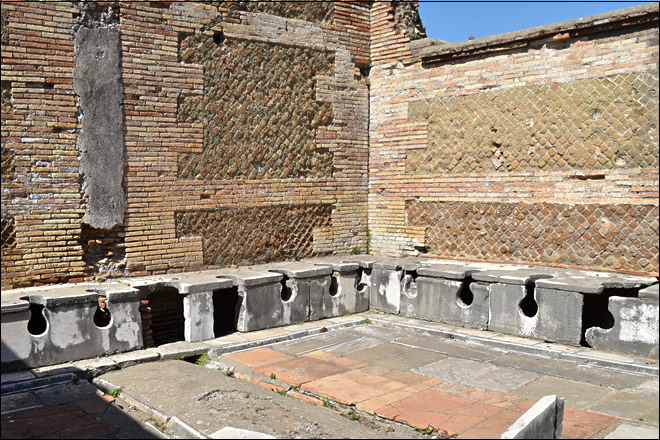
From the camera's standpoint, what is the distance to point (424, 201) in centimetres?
888

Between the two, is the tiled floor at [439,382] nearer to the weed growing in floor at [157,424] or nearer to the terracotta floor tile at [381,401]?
the terracotta floor tile at [381,401]

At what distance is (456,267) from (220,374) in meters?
3.46

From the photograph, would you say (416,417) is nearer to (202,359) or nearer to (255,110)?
(202,359)

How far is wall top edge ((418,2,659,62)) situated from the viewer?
669 cm

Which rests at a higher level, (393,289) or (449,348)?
(393,289)

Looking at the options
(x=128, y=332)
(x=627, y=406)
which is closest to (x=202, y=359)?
(x=128, y=332)

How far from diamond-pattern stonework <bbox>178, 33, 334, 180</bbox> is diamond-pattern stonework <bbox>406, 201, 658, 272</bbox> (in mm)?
1948

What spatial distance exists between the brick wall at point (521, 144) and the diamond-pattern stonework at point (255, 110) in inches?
45.3

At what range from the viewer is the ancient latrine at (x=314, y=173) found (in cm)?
Answer: 651

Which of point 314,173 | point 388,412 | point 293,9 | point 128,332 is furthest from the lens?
point 314,173

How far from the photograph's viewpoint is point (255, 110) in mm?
8430

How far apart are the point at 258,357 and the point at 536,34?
17.0 feet

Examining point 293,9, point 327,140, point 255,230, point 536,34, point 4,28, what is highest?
point 293,9

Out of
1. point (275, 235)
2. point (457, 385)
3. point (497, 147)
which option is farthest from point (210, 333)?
point (497, 147)
